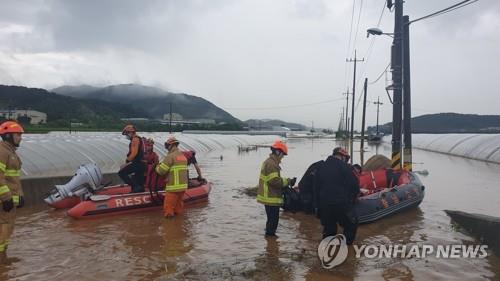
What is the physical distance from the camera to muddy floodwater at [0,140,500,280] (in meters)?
6.23

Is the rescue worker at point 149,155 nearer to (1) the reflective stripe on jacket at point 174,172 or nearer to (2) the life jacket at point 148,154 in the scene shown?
(2) the life jacket at point 148,154

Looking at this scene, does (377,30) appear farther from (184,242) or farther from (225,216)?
(184,242)

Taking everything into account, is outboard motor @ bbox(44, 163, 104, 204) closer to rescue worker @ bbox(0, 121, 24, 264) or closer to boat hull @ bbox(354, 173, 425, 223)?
rescue worker @ bbox(0, 121, 24, 264)

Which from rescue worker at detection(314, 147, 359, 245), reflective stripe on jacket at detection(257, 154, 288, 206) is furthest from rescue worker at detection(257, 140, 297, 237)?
rescue worker at detection(314, 147, 359, 245)

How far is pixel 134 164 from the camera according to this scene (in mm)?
10789

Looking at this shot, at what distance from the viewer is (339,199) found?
6699mm

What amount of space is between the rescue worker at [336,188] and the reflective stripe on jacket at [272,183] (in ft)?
3.64

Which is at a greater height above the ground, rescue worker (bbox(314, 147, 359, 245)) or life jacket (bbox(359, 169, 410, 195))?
rescue worker (bbox(314, 147, 359, 245))

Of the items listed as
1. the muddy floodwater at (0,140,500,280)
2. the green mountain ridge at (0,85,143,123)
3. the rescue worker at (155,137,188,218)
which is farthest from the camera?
the green mountain ridge at (0,85,143,123)

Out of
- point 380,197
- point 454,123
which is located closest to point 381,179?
point 380,197

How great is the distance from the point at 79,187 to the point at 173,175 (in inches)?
101

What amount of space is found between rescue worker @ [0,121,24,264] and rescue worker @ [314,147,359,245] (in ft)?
14.5

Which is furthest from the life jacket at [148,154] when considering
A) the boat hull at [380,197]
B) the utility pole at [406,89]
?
the utility pole at [406,89]

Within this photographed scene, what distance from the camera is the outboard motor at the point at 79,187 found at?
34.6 ft
